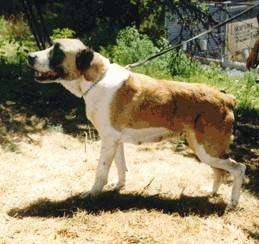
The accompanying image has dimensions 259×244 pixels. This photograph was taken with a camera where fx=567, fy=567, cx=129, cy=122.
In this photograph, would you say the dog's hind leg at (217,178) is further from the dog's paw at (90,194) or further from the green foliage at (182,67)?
the green foliage at (182,67)

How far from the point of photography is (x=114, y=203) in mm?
6008

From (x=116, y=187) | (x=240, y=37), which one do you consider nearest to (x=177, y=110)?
(x=116, y=187)

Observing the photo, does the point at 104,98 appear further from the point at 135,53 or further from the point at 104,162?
the point at 135,53

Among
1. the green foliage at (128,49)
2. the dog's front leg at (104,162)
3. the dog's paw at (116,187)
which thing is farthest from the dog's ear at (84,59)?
the green foliage at (128,49)

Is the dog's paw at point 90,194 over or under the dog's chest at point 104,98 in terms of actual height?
under

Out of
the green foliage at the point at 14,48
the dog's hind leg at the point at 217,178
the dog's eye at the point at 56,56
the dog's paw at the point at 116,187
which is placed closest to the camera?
the dog's eye at the point at 56,56

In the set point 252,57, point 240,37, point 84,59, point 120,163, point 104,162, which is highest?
point 84,59

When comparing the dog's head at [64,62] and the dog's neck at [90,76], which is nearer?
the dog's head at [64,62]

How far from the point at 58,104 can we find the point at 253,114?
3534 mm

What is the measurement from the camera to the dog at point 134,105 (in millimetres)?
5629

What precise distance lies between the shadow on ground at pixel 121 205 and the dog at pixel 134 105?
0.50 ft

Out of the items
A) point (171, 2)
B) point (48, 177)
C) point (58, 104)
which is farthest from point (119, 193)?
point (171, 2)

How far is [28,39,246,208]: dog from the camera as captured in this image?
222 inches

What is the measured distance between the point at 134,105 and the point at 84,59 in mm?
698
